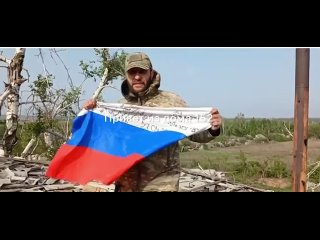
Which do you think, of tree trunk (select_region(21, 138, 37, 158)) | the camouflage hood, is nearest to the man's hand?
the camouflage hood

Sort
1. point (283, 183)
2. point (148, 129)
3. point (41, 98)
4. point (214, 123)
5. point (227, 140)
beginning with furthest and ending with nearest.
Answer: point (227, 140) → point (283, 183) → point (41, 98) → point (148, 129) → point (214, 123)

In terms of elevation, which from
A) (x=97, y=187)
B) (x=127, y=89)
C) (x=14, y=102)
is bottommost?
(x=97, y=187)

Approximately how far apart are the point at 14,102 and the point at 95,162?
619 cm

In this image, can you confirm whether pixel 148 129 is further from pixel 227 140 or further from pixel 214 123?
pixel 227 140

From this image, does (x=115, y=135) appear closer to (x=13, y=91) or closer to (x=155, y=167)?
(x=155, y=167)

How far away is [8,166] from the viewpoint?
8.07m

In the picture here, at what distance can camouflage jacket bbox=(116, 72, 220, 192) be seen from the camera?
295 cm

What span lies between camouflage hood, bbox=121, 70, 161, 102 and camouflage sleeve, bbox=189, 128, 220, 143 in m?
0.46

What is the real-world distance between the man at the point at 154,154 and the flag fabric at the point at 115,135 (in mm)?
77

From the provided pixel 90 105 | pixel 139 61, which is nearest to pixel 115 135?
pixel 90 105

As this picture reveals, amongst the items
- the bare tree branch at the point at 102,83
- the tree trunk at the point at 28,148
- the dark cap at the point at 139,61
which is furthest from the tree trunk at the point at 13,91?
the dark cap at the point at 139,61

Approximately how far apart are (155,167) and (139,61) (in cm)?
78

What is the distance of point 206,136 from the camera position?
309cm
